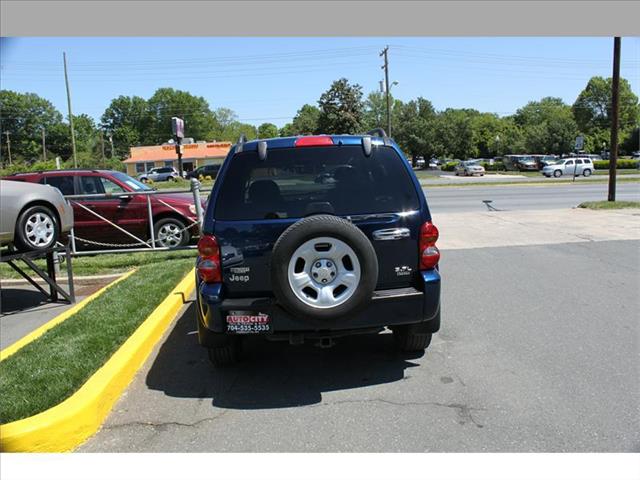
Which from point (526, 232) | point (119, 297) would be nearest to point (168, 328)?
point (119, 297)

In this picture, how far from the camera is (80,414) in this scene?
3.40 metres

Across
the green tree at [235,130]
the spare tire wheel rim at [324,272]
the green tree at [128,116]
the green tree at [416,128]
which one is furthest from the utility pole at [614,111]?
the green tree at [128,116]

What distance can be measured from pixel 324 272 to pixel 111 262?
280 inches

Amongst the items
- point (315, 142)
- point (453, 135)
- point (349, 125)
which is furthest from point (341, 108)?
point (315, 142)

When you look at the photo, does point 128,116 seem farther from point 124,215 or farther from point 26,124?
point 124,215

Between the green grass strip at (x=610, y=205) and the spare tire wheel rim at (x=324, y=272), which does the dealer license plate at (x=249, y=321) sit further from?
the green grass strip at (x=610, y=205)

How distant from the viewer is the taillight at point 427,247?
155 inches

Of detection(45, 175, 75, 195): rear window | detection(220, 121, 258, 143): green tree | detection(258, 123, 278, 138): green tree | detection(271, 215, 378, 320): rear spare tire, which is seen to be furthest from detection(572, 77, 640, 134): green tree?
detection(271, 215, 378, 320): rear spare tire

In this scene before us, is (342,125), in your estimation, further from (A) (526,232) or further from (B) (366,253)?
(B) (366,253)

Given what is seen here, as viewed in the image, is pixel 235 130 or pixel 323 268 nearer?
pixel 323 268

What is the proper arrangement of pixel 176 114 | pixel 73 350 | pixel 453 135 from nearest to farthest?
pixel 73 350 → pixel 453 135 → pixel 176 114

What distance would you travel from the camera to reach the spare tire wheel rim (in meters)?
3.68

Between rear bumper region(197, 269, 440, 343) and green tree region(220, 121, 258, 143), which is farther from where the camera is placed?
green tree region(220, 121, 258, 143)

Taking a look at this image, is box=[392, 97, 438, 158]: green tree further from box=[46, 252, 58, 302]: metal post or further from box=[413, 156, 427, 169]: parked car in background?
box=[46, 252, 58, 302]: metal post
